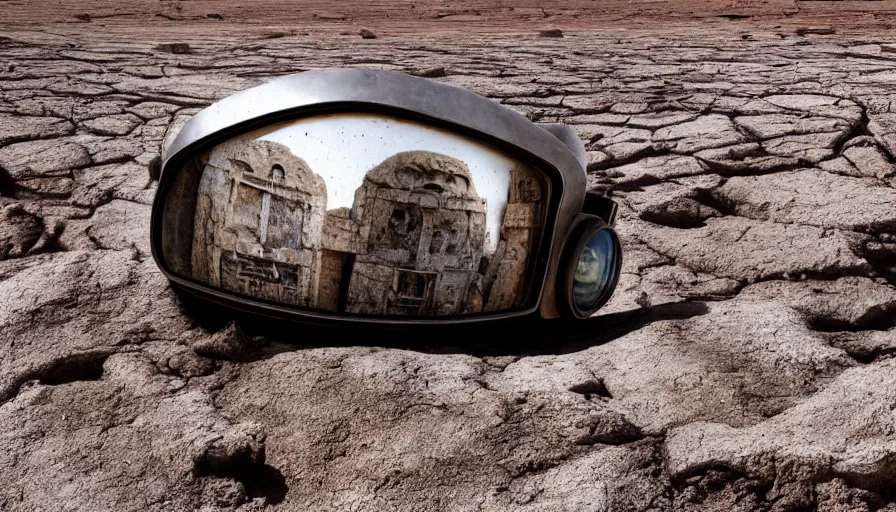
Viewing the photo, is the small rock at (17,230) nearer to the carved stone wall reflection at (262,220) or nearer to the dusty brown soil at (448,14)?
the carved stone wall reflection at (262,220)

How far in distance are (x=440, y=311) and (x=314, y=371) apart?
9.4 inches

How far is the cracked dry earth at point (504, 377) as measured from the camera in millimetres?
1187

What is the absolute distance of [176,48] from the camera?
5414 millimetres

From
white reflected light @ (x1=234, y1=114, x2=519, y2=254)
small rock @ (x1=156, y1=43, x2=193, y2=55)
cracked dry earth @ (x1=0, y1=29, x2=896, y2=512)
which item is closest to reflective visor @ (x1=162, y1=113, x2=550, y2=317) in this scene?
white reflected light @ (x1=234, y1=114, x2=519, y2=254)

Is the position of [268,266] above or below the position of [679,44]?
below

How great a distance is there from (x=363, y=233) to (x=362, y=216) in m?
0.03

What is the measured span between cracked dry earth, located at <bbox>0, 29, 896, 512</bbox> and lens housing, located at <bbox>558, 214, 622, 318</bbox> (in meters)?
0.08

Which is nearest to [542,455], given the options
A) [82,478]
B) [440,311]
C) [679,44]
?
[440,311]

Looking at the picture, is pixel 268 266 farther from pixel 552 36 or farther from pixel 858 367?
pixel 552 36

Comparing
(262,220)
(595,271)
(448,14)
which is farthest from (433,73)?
(448,14)

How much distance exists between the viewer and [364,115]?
1385 mm

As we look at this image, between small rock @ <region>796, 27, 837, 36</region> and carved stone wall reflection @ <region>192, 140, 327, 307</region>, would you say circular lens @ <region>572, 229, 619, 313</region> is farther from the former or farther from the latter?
small rock @ <region>796, 27, 837, 36</region>

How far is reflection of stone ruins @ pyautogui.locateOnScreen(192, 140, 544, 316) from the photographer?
1.41 metres

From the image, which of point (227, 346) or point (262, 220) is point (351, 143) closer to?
point (262, 220)
